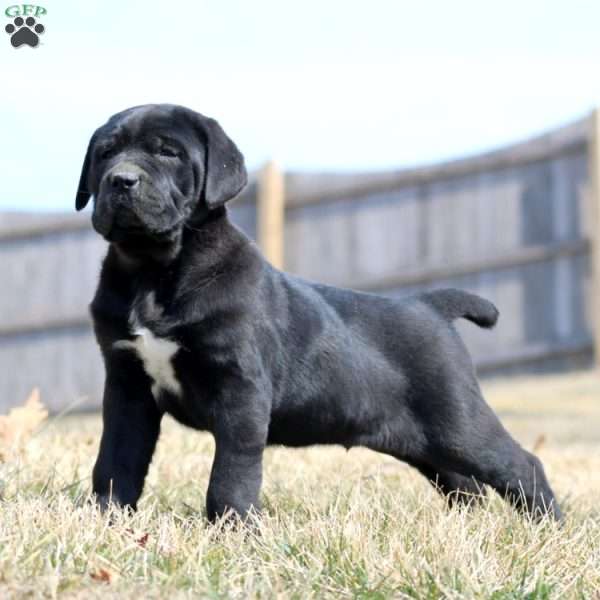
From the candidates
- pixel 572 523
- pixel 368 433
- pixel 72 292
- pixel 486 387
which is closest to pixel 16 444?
pixel 368 433

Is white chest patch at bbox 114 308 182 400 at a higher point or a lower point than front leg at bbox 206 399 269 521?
higher

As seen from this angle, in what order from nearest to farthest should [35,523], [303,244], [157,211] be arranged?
[35,523], [157,211], [303,244]

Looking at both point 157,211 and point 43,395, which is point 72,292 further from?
point 157,211

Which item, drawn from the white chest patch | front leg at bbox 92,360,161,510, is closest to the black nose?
Answer: the white chest patch

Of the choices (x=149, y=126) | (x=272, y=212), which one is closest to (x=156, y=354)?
(x=149, y=126)

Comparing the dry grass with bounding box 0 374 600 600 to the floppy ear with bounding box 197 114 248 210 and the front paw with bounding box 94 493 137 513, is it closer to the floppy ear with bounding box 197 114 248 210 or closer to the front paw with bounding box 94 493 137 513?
the front paw with bounding box 94 493 137 513

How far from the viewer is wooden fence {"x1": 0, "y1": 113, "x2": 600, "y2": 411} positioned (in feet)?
40.9

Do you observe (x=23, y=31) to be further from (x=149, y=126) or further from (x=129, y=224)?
(x=129, y=224)

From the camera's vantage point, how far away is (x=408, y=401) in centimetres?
455

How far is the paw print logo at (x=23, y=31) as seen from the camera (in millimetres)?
6727

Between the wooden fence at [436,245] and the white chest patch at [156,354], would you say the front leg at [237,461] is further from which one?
the wooden fence at [436,245]

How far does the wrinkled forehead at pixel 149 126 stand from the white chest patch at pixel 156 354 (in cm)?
63

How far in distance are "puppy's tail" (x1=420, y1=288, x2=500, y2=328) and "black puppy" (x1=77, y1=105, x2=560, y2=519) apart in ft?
0.83

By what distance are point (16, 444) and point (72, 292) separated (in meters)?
9.40
